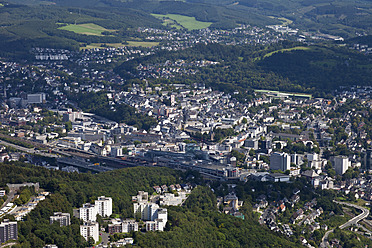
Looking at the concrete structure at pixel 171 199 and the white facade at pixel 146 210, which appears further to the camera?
the concrete structure at pixel 171 199

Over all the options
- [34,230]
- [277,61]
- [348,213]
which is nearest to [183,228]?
[34,230]

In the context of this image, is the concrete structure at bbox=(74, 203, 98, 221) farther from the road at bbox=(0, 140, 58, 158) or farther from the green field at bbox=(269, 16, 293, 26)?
the green field at bbox=(269, 16, 293, 26)

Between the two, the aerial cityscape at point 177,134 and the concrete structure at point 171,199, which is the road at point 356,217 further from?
the concrete structure at point 171,199

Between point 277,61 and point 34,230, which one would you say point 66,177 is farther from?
point 277,61

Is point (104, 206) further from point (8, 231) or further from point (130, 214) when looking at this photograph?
point (8, 231)

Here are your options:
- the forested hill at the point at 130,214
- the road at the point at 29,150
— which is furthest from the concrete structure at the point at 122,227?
the road at the point at 29,150

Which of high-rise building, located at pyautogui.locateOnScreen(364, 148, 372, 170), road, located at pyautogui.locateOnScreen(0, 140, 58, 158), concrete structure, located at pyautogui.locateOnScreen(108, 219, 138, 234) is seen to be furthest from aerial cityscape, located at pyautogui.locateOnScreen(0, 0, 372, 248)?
high-rise building, located at pyautogui.locateOnScreen(364, 148, 372, 170)

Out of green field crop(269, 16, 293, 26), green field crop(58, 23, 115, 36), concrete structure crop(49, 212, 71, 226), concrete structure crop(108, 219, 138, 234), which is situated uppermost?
green field crop(269, 16, 293, 26)
